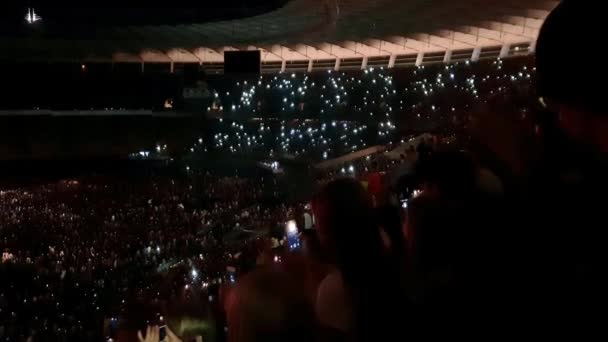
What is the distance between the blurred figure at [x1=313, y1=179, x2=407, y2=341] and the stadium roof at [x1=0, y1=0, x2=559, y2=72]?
1582 cm

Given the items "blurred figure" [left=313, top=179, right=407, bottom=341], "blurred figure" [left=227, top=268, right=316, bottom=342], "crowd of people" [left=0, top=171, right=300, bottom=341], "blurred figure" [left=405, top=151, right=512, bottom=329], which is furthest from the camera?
"crowd of people" [left=0, top=171, right=300, bottom=341]

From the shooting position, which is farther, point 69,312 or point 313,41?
point 313,41

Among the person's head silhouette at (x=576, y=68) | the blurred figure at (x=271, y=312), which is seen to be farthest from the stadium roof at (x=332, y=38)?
the person's head silhouette at (x=576, y=68)

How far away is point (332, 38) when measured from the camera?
929 inches

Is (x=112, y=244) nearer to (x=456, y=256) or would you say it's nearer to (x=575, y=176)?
(x=456, y=256)

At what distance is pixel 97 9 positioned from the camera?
94.4 ft

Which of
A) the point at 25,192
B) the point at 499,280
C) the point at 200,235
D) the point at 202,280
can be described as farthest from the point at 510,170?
the point at 25,192

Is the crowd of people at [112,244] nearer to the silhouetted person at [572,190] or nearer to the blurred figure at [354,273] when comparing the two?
the blurred figure at [354,273]

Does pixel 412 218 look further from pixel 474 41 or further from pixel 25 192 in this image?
pixel 25 192

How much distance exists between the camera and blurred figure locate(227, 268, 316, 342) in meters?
2.11

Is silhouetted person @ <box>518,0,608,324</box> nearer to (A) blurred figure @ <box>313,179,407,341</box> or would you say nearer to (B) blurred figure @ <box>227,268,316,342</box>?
(A) blurred figure @ <box>313,179,407,341</box>

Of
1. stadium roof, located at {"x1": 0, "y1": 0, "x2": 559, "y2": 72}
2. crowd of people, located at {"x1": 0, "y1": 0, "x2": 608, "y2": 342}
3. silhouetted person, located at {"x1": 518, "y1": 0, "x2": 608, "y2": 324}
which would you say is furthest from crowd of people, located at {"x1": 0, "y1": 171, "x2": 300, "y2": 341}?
stadium roof, located at {"x1": 0, "y1": 0, "x2": 559, "y2": 72}

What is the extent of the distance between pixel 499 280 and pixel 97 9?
2991 centimetres

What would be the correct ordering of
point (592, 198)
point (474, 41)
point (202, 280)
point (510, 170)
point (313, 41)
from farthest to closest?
point (313, 41) → point (474, 41) → point (202, 280) → point (510, 170) → point (592, 198)
